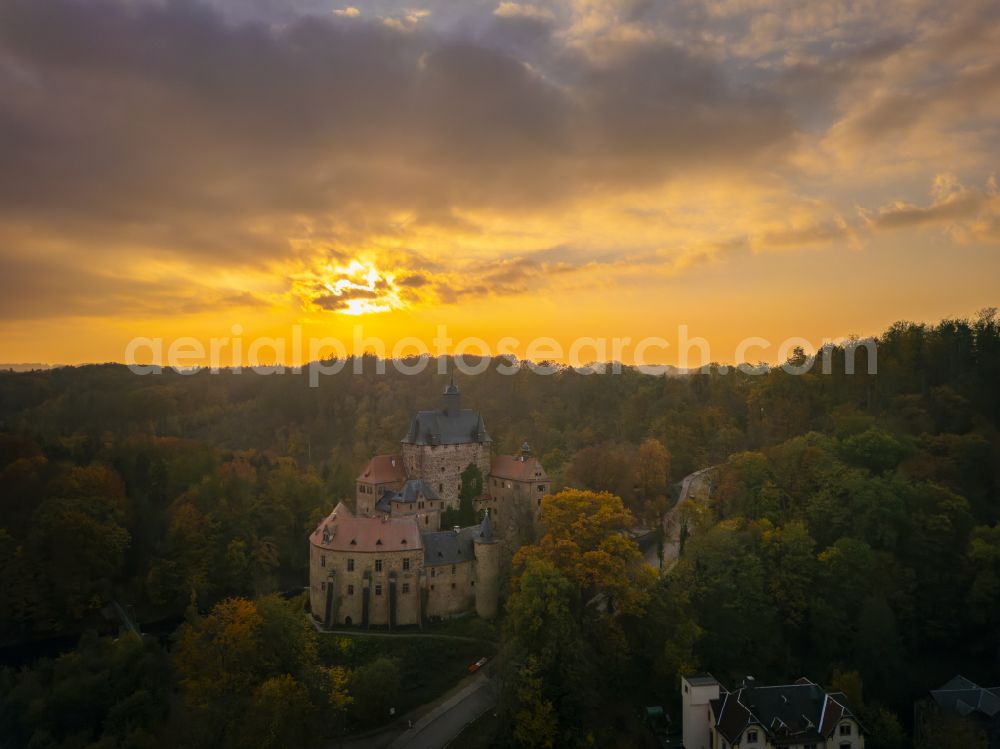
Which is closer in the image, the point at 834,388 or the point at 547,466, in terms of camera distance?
the point at 834,388

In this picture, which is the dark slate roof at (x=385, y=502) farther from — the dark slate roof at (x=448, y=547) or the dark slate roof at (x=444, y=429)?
the dark slate roof at (x=448, y=547)

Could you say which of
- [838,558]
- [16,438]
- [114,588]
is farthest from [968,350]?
[16,438]

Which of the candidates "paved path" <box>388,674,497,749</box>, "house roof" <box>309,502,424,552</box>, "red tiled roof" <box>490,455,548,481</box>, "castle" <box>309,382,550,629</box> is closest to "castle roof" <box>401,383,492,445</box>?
"red tiled roof" <box>490,455,548,481</box>

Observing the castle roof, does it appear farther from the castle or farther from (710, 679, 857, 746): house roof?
(710, 679, 857, 746): house roof

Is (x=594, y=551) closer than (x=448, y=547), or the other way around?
(x=594, y=551)

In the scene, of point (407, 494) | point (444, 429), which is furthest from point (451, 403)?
point (407, 494)

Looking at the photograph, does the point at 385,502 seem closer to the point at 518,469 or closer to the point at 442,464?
the point at 442,464

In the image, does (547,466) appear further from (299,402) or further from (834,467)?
(299,402)
